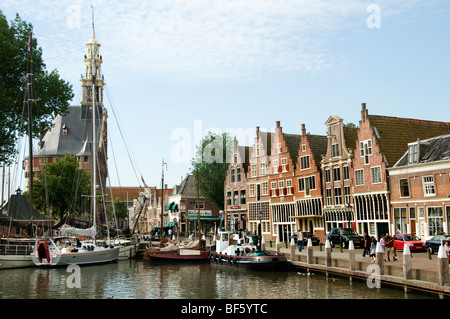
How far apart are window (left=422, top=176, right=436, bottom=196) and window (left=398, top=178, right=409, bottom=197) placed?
6.52 feet

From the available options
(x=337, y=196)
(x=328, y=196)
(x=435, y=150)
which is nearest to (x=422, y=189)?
(x=435, y=150)

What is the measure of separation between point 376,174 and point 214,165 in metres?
39.9

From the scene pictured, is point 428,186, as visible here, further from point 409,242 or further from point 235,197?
point 235,197

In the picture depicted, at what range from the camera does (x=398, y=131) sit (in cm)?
4662

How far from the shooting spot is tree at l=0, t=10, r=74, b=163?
3988 centimetres

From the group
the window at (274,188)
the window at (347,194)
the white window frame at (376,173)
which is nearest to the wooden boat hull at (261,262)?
the white window frame at (376,173)

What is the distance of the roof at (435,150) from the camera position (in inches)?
1479

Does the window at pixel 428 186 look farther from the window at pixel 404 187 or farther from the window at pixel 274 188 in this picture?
the window at pixel 274 188

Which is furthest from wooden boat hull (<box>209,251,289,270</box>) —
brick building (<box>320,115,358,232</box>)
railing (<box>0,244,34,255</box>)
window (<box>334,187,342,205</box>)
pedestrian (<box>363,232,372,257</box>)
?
railing (<box>0,244,34,255</box>)

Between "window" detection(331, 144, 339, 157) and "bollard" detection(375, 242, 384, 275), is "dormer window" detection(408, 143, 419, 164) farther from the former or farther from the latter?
"bollard" detection(375, 242, 384, 275)
